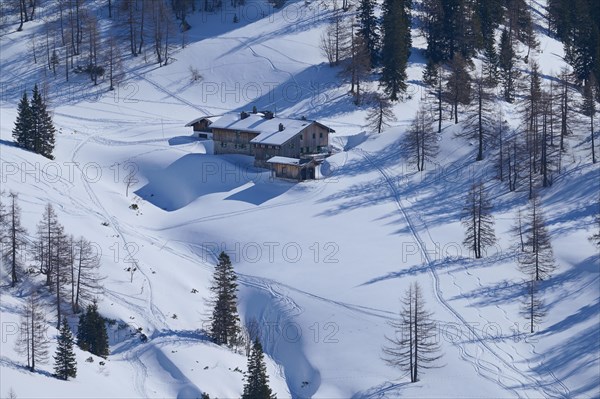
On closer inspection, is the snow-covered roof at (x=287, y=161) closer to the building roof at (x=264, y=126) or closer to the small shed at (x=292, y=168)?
the small shed at (x=292, y=168)

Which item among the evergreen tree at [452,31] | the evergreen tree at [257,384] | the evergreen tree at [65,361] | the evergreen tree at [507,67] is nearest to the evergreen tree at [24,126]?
the evergreen tree at [65,361]

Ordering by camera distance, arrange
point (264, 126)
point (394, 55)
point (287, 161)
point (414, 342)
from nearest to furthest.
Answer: point (414, 342) < point (287, 161) < point (264, 126) < point (394, 55)

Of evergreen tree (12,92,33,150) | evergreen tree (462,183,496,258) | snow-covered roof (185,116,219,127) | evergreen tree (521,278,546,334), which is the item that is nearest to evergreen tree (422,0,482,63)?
snow-covered roof (185,116,219,127)

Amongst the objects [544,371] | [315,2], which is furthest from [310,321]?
[315,2]

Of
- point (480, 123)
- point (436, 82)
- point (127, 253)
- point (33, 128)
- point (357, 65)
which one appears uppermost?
point (480, 123)

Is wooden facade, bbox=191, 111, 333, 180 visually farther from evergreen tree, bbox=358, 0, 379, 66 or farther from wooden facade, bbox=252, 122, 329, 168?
evergreen tree, bbox=358, 0, 379, 66

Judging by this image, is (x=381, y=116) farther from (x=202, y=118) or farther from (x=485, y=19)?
(x=485, y=19)

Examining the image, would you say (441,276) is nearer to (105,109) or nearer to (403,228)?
(403,228)

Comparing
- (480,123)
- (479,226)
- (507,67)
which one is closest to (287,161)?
(480,123)
